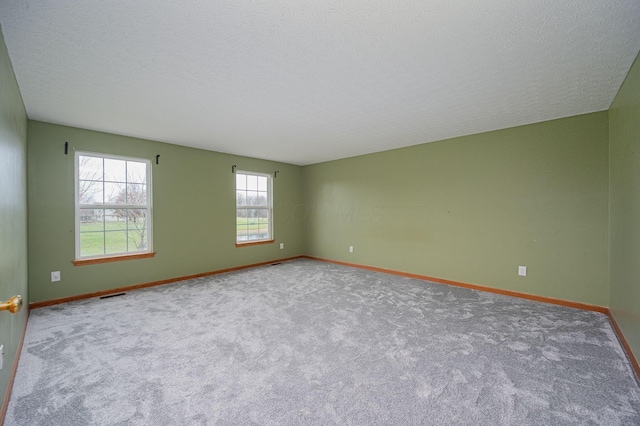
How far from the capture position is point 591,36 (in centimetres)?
176

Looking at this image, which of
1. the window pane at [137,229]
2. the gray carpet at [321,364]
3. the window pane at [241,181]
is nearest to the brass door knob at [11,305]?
the gray carpet at [321,364]

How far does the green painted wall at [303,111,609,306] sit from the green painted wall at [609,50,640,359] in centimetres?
25

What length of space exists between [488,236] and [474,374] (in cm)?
248

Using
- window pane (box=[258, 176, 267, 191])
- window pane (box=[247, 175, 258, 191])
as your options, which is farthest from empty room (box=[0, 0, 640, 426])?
window pane (box=[258, 176, 267, 191])

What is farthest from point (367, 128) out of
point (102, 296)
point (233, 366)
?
point (102, 296)

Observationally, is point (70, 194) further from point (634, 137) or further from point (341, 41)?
point (634, 137)

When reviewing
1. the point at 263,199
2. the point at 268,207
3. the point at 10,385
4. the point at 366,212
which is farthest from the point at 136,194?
the point at 366,212

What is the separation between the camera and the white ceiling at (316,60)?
5.09ft

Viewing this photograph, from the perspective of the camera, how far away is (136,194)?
4.16 metres

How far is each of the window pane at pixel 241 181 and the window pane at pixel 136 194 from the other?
5.26 ft

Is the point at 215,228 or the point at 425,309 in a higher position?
the point at 215,228

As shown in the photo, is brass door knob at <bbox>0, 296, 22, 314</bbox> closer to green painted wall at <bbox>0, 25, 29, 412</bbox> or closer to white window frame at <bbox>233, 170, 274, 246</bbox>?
green painted wall at <bbox>0, 25, 29, 412</bbox>

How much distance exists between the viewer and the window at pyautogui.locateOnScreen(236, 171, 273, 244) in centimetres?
546

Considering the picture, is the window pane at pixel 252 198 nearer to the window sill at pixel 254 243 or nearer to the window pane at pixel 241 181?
the window pane at pixel 241 181
